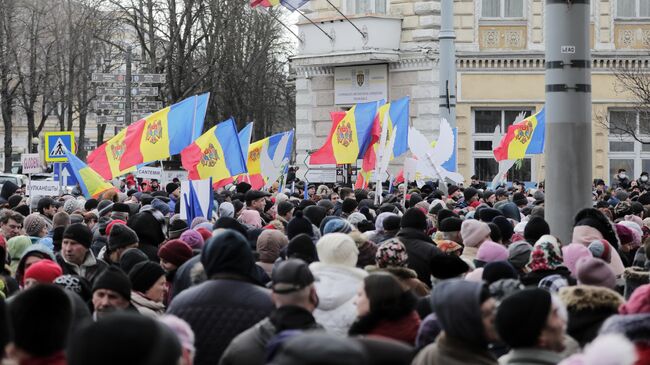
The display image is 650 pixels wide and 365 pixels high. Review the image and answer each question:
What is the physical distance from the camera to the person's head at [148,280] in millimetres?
8375

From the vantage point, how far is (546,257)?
8883 mm

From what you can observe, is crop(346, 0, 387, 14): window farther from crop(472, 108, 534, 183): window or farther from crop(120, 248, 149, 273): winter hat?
crop(120, 248, 149, 273): winter hat

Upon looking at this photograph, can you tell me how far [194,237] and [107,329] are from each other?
6.60m

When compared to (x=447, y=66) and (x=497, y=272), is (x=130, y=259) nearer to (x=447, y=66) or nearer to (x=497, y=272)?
(x=497, y=272)

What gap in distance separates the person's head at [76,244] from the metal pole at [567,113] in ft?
15.4

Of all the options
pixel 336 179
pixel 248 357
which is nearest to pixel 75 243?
pixel 248 357

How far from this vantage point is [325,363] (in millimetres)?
3926

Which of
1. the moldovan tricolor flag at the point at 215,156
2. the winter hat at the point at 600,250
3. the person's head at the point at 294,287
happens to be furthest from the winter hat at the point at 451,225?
the moldovan tricolor flag at the point at 215,156

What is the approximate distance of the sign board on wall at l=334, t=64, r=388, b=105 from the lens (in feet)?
123

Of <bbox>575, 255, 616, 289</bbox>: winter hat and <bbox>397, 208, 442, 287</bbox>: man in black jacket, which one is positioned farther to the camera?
<bbox>397, 208, 442, 287</bbox>: man in black jacket

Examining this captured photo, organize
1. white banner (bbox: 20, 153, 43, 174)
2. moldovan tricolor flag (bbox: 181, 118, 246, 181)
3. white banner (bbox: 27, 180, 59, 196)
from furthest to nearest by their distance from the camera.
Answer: white banner (bbox: 20, 153, 43, 174) < white banner (bbox: 27, 180, 59, 196) < moldovan tricolor flag (bbox: 181, 118, 246, 181)

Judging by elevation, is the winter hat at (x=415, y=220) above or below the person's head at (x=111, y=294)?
above

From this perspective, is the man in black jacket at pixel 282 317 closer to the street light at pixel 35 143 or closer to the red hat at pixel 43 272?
the red hat at pixel 43 272

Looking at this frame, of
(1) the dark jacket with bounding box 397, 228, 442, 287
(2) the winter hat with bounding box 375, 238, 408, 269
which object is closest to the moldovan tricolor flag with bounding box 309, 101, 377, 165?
(1) the dark jacket with bounding box 397, 228, 442, 287
